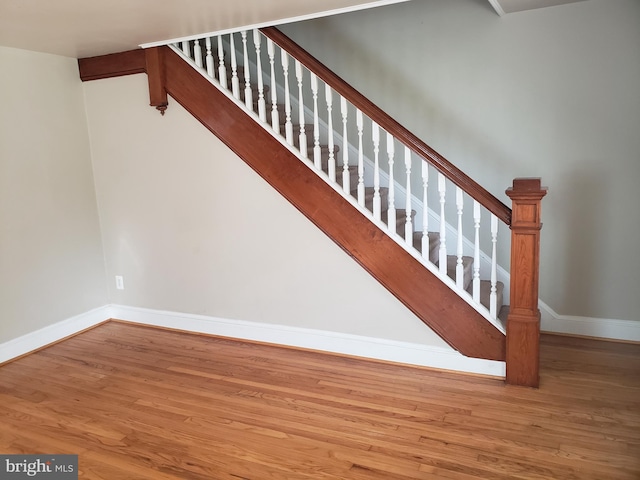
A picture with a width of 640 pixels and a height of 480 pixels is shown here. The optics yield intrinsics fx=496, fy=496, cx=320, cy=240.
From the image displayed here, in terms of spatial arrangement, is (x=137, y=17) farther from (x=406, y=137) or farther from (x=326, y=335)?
(x=326, y=335)

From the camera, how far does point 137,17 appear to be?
9.06 feet

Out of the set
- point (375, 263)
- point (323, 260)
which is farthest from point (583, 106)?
point (323, 260)

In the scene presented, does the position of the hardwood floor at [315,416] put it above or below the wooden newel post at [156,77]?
below

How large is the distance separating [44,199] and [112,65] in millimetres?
1096

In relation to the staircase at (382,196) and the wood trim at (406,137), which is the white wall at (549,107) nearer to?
the staircase at (382,196)

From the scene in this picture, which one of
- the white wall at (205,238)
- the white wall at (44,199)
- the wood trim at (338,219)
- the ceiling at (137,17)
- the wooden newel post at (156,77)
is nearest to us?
the ceiling at (137,17)

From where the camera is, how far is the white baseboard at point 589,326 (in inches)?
129

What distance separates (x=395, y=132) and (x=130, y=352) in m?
2.31

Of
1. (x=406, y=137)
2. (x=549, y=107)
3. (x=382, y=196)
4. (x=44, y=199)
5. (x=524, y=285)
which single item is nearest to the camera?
(x=524, y=285)

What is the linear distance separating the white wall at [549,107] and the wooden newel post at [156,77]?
145 centimetres

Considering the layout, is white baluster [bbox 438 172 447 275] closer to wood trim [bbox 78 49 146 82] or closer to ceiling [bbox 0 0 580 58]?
ceiling [bbox 0 0 580 58]

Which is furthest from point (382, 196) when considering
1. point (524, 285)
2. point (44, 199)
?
point (44, 199)

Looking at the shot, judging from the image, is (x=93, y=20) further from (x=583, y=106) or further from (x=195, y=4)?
(x=583, y=106)

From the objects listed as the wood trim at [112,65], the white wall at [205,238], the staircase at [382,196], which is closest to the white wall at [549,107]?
the staircase at [382,196]
